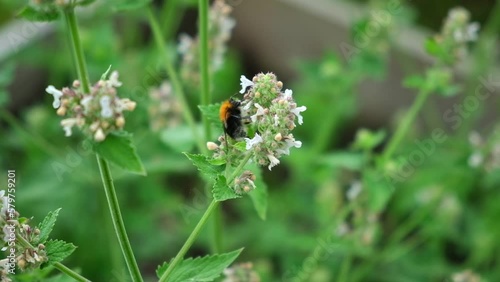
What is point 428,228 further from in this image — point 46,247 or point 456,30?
point 46,247

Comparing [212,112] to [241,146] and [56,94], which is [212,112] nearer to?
[241,146]

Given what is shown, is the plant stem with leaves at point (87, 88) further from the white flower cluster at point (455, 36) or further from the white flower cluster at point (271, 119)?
the white flower cluster at point (455, 36)

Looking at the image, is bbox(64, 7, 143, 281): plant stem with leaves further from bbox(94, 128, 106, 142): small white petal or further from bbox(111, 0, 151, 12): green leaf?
bbox(111, 0, 151, 12): green leaf

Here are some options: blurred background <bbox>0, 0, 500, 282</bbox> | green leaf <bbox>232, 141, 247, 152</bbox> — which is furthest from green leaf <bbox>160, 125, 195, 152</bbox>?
green leaf <bbox>232, 141, 247, 152</bbox>

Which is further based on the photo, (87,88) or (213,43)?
(213,43)

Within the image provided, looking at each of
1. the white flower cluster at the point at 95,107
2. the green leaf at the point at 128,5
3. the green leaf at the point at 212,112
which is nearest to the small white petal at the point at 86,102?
the white flower cluster at the point at 95,107

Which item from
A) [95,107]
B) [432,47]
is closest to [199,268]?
[95,107]

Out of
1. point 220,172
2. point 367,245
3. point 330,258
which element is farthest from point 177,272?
point 330,258
